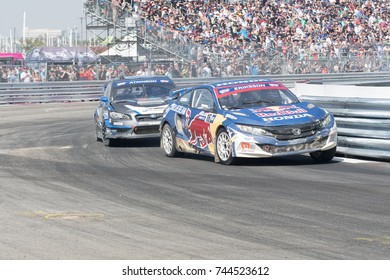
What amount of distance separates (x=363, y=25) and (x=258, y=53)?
39.4 ft

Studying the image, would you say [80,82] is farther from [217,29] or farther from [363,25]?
[363,25]

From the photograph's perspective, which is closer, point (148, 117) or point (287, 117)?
point (287, 117)

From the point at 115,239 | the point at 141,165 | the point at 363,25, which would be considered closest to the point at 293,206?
the point at 115,239

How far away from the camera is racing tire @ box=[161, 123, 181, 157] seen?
51.4ft

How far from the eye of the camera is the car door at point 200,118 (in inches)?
573

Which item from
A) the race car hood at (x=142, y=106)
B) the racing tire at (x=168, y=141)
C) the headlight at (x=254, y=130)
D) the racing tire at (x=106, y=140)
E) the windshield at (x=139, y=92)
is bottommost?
the racing tire at (x=106, y=140)

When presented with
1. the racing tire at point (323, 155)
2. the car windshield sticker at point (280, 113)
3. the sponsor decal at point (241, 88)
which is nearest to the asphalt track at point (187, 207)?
the racing tire at point (323, 155)

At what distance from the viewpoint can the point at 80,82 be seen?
38.6 metres

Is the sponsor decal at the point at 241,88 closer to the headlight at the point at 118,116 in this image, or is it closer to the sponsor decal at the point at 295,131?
the sponsor decal at the point at 295,131

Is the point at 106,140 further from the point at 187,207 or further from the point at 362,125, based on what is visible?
the point at 187,207

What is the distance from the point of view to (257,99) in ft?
48.0

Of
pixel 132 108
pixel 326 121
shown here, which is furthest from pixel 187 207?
pixel 132 108

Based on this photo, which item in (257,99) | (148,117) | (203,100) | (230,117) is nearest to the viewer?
(230,117)

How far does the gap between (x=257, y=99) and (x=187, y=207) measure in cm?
518
